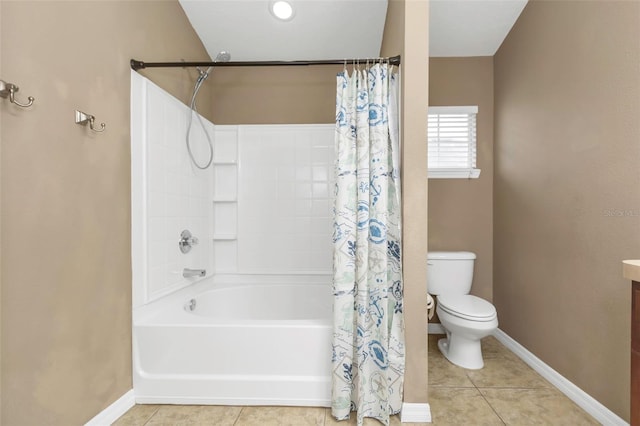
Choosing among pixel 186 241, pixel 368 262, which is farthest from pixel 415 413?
pixel 186 241

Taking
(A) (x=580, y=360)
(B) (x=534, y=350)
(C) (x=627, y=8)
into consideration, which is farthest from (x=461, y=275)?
(C) (x=627, y=8)

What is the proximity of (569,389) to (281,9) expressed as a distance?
9.47 ft

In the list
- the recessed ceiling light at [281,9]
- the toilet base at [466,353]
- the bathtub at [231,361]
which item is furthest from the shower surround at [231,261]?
the toilet base at [466,353]

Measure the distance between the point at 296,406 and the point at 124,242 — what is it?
3.93 feet

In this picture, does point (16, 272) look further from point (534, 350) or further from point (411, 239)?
point (534, 350)

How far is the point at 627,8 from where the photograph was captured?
1.36 metres

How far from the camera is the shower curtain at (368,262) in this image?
1.46 meters

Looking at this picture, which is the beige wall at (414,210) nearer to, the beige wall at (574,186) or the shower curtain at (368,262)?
the shower curtain at (368,262)

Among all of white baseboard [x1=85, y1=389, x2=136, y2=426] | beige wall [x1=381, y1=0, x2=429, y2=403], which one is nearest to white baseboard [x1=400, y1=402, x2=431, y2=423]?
beige wall [x1=381, y1=0, x2=429, y2=403]

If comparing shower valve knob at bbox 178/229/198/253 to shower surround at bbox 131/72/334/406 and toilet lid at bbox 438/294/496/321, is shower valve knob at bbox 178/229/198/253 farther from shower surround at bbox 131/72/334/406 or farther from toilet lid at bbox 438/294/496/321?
toilet lid at bbox 438/294/496/321

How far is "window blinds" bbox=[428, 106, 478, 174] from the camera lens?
2594 mm

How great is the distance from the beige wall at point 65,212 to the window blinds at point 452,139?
2.18 meters

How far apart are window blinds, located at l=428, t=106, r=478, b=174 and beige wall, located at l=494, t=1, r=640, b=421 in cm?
29

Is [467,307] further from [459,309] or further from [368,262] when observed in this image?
[368,262]
